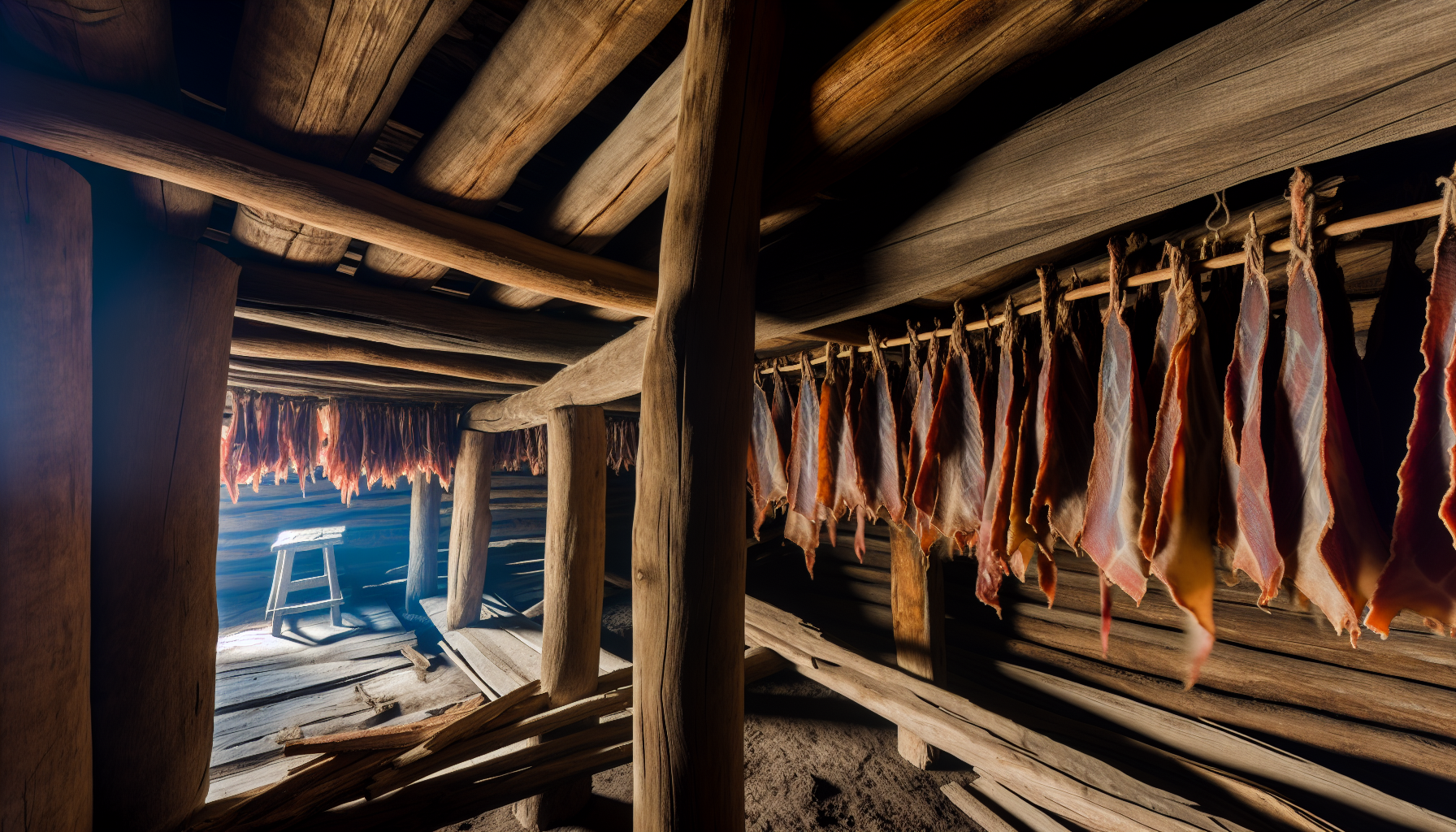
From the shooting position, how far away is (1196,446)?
4.98ft

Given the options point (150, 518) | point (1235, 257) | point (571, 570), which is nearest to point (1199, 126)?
point (1235, 257)

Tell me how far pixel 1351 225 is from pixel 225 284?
13.0 ft

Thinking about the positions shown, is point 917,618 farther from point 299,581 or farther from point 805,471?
point 299,581

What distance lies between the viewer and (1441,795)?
2863mm

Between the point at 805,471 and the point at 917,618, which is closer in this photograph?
the point at 805,471

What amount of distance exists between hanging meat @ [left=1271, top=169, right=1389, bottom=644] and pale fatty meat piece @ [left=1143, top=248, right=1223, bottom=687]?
146mm

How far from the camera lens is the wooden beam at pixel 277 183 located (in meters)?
1.33

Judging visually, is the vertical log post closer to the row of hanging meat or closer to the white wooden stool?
the row of hanging meat

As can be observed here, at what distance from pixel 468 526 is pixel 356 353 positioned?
4115 mm

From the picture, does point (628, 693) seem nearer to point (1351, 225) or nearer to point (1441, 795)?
point (1351, 225)

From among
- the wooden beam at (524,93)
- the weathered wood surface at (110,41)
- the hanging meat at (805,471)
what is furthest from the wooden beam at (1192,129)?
the weathered wood surface at (110,41)

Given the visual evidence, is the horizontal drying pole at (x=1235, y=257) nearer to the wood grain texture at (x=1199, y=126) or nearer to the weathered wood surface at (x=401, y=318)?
the wood grain texture at (x=1199, y=126)

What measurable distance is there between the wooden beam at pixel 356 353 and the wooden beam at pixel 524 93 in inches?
79.0

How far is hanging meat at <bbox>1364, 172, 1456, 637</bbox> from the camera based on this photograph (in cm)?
113
